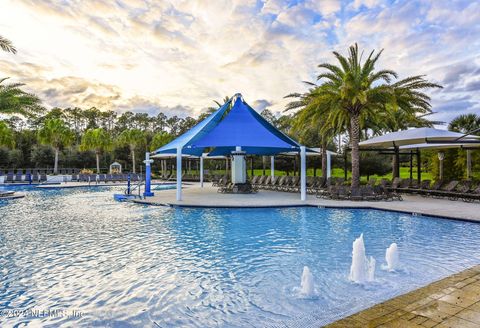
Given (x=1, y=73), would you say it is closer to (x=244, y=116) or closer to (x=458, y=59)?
(x=244, y=116)

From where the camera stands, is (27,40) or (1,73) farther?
(1,73)

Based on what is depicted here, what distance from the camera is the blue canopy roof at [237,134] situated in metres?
14.9

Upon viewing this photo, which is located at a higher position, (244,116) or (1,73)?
(1,73)

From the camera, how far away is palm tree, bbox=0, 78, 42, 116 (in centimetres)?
1694

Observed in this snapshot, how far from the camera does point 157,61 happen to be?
17.3 meters

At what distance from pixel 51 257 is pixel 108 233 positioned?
2.12 metres

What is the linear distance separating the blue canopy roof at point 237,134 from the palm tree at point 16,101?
874 cm

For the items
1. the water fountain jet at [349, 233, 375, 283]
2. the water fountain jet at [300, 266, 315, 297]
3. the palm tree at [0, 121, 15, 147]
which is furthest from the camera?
the palm tree at [0, 121, 15, 147]

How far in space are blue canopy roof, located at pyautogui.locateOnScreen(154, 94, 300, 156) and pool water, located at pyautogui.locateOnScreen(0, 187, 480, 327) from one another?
5.22 meters

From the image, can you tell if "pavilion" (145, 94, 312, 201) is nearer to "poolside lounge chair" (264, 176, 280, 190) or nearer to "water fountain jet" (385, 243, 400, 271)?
"poolside lounge chair" (264, 176, 280, 190)

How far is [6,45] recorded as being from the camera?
514 inches

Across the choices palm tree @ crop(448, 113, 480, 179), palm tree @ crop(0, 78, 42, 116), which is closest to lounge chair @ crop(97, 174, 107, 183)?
palm tree @ crop(0, 78, 42, 116)

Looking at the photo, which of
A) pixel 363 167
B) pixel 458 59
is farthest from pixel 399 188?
pixel 363 167

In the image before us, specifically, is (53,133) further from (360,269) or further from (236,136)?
(360,269)
